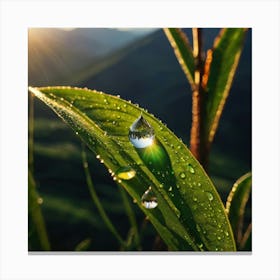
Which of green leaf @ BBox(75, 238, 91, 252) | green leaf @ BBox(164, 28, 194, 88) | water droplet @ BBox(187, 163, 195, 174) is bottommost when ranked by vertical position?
green leaf @ BBox(75, 238, 91, 252)

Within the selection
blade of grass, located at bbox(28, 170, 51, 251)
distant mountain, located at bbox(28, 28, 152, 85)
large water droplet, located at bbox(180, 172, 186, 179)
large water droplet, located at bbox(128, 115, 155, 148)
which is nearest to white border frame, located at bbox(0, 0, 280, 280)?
distant mountain, located at bbox(28, 28, 152, 85)

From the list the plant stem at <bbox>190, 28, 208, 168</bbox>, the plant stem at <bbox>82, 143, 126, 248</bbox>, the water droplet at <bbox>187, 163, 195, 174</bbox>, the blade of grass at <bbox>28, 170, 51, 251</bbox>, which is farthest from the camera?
the plant stem at <bbox>82, 143, 126, 248</bbox>

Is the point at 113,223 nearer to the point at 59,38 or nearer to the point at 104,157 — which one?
the point at 104,157

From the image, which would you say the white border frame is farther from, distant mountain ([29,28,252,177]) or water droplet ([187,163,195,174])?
water droplet ([187,163,195,174])

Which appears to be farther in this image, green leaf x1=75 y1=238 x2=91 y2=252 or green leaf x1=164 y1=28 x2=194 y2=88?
green leaf x1=75 y1=238 x2=91 y2=252

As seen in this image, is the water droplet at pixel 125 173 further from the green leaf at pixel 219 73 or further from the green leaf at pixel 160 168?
the green leaf at pixel 219 73

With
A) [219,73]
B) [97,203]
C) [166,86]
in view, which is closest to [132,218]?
[97,203]

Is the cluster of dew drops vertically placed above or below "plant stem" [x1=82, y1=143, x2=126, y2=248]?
above

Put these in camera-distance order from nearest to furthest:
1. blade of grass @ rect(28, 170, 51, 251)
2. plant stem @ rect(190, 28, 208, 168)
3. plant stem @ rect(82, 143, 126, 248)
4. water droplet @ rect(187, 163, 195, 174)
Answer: water droplet @ rect(187, 163, 195, 174), plant stem @ rect(190, 28, 208, 168), blade of grass @ rect(28, 170, 51, 251), plant stem @ rect(82, 143, 126, 248)
